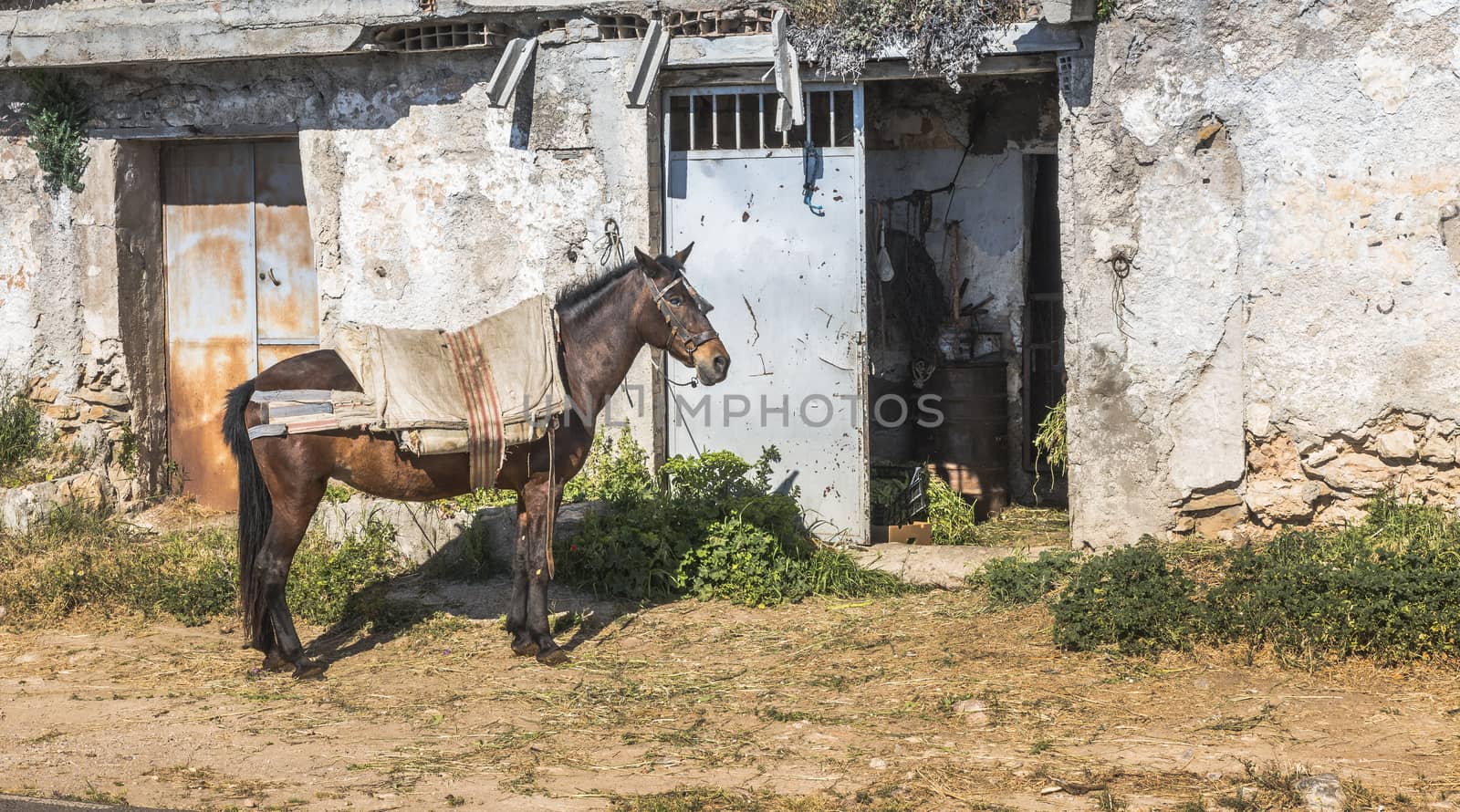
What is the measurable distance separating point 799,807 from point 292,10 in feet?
20.3

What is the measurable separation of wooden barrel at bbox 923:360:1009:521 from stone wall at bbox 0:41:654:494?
9.04 ft

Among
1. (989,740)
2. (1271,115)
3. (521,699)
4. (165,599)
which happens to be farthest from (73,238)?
(1271,115)

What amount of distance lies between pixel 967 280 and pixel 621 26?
12.1 feet

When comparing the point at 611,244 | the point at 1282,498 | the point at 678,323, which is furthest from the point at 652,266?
the point at 1282,498

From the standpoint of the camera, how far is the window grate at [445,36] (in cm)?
777

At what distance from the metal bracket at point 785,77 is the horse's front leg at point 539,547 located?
8.79 ft

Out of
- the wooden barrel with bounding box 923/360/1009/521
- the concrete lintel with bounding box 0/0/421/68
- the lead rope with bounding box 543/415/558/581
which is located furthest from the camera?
the wooden barrel with bounding box 923/360/1009/521

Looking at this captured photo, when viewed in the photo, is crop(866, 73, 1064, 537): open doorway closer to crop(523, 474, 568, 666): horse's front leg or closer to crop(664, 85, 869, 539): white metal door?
crop(664, 85, 869, 539): white metal door

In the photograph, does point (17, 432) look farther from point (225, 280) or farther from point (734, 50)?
point (734, 50)

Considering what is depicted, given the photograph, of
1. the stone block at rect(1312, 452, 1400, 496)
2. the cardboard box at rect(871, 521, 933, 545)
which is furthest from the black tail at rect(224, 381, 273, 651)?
the stone block at rect(1312, 452, 1400, 496)

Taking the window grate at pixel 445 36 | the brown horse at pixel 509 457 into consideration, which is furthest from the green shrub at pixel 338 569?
the window grate at pixel 445 36

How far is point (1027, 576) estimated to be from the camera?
22.1 ft

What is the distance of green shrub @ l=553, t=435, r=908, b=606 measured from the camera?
7.11 m

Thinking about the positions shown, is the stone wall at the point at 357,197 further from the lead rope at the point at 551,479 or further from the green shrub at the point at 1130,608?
the green shrub at the point at 1130,608
